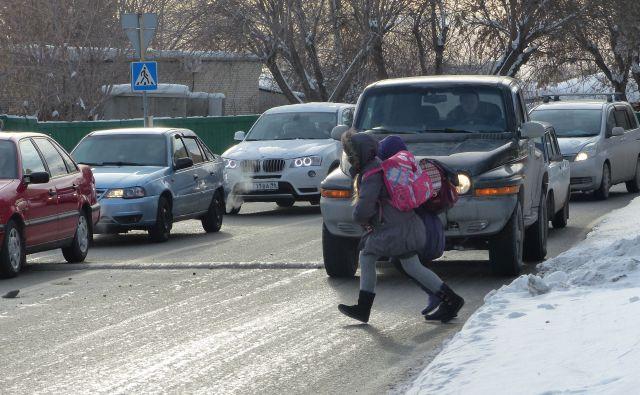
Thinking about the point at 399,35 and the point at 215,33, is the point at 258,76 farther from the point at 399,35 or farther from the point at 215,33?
the point at 215,33

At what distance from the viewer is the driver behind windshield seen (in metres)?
13.4

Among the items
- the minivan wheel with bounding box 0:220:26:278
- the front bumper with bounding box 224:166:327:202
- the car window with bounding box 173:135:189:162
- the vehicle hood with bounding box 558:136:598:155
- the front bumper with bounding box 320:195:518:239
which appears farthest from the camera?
the vehicle hood with bounding box 558:136:598:155

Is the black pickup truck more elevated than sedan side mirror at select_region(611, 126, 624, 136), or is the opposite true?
the black pickup truck

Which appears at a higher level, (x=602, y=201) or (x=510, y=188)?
(x=510, y=188)

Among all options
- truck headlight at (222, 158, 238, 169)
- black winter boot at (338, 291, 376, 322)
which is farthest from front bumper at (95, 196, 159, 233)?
black winter boot at (338, 291, 376, 322)

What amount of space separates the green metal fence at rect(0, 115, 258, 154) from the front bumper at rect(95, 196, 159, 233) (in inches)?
515

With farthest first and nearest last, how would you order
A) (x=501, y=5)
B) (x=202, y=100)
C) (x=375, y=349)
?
(x=202, y=100), (x=501, y=5), (x=375, y=349)

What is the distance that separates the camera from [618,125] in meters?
25.3

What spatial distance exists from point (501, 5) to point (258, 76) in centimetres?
1736

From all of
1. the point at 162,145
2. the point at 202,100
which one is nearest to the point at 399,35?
the point at 202,100

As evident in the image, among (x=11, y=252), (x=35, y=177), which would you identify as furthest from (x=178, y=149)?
(x=11, y=252)

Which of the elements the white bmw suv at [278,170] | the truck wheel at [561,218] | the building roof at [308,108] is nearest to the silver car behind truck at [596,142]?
the building roof at [308,108]

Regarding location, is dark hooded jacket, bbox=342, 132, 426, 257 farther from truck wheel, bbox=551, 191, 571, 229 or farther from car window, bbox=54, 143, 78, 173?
truck wheel, bbox=551, 191, 571, 229

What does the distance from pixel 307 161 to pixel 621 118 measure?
7389mm
